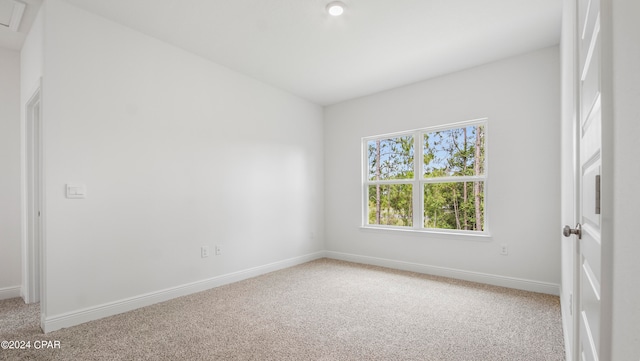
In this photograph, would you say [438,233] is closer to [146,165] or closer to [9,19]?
[146,165]

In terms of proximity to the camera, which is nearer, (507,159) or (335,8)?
(335,8)

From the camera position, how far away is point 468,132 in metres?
3.89

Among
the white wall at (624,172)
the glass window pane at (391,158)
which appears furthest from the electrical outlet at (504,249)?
the white wall at (624,172)

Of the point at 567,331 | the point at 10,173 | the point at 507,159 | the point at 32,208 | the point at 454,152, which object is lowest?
the point at 567,331

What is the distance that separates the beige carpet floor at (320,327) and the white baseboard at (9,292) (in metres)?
0.13

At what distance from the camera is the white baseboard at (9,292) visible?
318cm

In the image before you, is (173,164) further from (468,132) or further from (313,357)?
(468,132)

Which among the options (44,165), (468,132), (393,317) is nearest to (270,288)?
(393,317)

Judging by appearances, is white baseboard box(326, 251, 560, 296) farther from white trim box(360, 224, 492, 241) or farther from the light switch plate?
the light switch plate

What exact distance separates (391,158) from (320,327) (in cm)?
287

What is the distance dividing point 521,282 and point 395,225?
166 centimetres

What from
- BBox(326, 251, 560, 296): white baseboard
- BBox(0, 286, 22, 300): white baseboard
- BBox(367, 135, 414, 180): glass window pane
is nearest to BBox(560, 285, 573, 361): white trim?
BBox(326, 251, 560, 296): white baseboard

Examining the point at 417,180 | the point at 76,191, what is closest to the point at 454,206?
the point at 417,180

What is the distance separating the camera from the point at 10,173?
3287 mm
